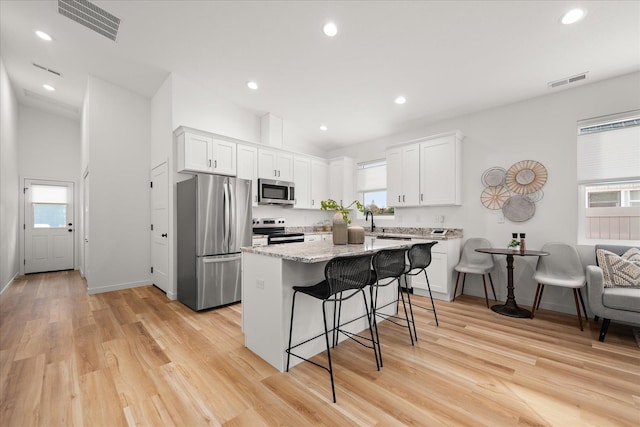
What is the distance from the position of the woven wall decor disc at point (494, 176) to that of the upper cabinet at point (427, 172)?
358 mm

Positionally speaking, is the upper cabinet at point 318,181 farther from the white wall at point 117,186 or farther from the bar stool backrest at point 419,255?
the bar stool backrest at point 419,255

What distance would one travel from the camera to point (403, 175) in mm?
4852

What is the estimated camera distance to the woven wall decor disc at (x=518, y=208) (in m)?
3.82

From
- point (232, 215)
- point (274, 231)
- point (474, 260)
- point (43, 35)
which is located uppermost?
point (43, 35)

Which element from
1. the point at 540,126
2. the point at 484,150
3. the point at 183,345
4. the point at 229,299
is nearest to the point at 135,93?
the point at 229,299

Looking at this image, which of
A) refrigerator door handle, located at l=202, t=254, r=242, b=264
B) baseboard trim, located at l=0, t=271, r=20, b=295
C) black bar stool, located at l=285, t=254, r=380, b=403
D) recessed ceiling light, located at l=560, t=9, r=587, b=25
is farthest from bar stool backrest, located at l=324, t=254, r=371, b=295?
baseboard trim, located at l=0, t=271, r=20, b=295

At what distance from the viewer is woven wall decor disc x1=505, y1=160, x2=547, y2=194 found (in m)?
3.77

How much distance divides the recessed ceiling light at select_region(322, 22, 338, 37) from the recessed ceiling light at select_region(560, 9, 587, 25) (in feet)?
6.61

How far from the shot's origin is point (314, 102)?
4.37 meters

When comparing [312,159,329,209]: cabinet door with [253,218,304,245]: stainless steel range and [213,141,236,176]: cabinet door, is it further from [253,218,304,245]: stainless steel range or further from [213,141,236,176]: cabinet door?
[213,141,236,176]: cabinet door

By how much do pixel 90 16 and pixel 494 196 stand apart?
18.0 ft

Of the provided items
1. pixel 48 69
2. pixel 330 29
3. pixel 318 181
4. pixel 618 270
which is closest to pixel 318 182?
pixel 318 181

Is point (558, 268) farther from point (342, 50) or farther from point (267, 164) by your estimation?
point (267, 164)

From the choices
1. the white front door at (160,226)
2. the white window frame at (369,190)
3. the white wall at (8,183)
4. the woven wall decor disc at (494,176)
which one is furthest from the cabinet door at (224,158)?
the woven wall decor disc at (494,176)
